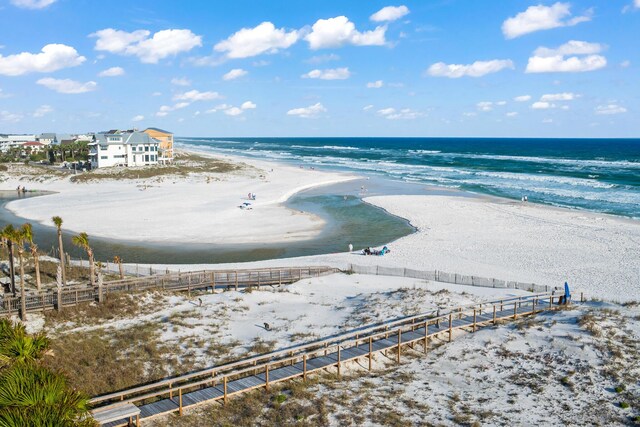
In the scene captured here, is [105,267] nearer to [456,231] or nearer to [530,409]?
[530,409]

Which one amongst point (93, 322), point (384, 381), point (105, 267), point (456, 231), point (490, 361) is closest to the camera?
point (384, 381)

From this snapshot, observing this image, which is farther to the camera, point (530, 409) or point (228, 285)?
point (228, 285)

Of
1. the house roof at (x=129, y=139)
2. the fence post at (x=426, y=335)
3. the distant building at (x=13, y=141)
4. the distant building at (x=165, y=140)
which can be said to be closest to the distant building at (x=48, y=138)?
the distant building at (x=13, y=141)

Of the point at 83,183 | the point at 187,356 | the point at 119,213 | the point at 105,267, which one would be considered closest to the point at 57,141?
the point at 83,183

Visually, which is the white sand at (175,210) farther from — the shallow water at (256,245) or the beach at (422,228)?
the shallow water at (256,245)

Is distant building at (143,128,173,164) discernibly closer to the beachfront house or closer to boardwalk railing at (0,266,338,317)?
the beachfront house

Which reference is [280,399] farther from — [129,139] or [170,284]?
[129,139]
